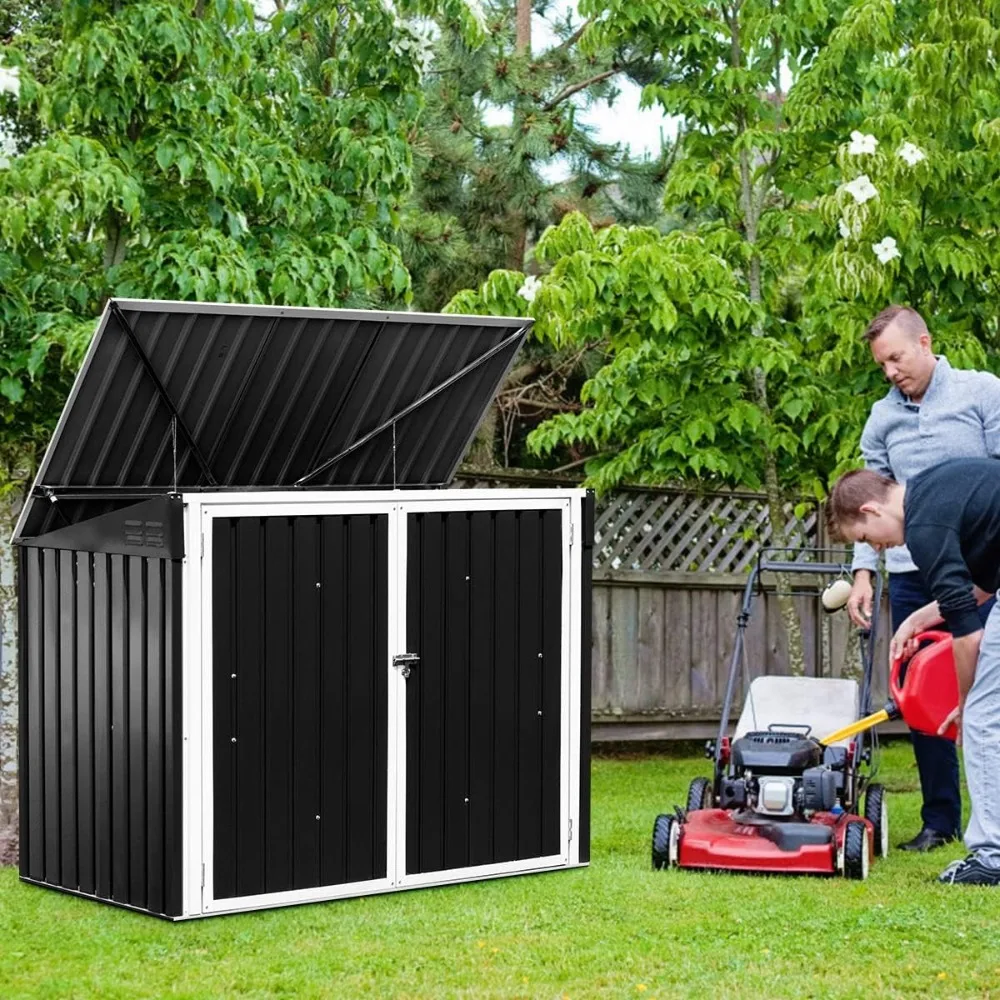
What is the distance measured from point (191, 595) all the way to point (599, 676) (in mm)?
5396

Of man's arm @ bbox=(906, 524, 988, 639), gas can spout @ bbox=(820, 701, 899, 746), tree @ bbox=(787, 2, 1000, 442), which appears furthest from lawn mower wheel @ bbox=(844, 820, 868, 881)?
tree @ bbox=(787, 2, 1000, 442)

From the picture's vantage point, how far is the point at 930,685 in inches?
237

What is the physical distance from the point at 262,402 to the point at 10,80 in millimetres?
1430

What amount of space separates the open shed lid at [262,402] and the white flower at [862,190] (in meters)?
1.84

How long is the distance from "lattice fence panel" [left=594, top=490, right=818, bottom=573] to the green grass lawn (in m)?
4.50

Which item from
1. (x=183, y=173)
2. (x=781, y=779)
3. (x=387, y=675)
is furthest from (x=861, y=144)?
(x=387, y=675)

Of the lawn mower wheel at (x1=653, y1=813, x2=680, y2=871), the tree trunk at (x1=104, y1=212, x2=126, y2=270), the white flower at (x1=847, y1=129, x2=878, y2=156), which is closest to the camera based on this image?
the lawn mower wheel at (x1=653, y1=813, x2=680, y2=871)

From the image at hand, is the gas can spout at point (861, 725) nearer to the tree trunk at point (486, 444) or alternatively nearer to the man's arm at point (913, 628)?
the man's arm at point (913, 628)

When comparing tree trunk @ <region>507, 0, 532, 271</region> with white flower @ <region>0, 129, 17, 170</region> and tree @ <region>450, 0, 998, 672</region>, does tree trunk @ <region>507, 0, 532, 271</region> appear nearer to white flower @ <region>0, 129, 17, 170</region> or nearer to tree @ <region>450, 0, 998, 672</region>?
tree @ <region>450, 0, 998, 672</region>

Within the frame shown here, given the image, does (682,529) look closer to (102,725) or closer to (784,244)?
(784,244)

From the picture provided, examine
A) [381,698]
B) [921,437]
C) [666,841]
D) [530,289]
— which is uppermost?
[530,289]

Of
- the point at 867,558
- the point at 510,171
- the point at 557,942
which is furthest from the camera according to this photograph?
the point at 510,171

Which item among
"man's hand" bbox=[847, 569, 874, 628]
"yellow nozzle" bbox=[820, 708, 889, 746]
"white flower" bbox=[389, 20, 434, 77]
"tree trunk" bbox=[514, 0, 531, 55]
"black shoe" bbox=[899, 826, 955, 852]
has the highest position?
"tree trunk" bbox=[514, 0, 531, 55]

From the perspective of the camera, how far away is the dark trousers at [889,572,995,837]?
266 inches
